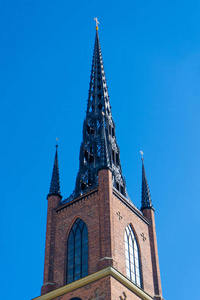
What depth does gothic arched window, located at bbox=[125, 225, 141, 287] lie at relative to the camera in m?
46.9

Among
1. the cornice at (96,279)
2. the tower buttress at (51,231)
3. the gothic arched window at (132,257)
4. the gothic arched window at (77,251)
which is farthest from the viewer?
the tower buttress at (51,231)

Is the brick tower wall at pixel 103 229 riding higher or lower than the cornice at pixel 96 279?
higher

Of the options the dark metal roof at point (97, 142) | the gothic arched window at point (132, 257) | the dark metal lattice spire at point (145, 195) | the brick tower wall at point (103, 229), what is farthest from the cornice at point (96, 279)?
the dark metal lattice spire at point (145, 195)

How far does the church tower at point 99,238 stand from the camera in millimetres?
44438

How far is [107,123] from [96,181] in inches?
325

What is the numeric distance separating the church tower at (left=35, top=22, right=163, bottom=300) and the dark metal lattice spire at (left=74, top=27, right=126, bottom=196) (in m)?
0.10

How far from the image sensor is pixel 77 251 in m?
47.7

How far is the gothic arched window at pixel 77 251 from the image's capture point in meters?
46.4


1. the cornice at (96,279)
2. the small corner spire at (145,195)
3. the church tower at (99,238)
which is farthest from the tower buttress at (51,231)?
the small corner spire at (145,195)

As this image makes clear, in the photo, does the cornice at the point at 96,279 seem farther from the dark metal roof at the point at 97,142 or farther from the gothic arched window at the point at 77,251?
the dark metal roof at the point at 97,142

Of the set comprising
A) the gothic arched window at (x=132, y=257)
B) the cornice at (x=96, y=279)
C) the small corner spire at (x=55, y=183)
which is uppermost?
the small corner spire at (x=55, y=183)

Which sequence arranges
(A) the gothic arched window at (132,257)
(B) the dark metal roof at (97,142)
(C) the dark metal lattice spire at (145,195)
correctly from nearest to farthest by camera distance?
(A) the gothic arched window at (132,257) < (B) the dark metal roof at (97,142) < (C) the dark metal lattice spire at (145,195)

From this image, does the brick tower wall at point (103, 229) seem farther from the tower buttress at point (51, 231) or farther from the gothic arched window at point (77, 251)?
the gothic arched window at point (77, 251)

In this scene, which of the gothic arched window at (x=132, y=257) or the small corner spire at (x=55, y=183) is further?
the small corner spire at (x=55, y=183)
